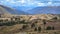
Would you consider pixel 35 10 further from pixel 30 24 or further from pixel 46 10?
pixel 30 24

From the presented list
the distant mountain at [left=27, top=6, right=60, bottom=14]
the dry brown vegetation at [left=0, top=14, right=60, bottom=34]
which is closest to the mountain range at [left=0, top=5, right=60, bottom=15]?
the distant mountain at [left=27, top=6, right=60, bottom=14]

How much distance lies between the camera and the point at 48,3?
7656 millimetres

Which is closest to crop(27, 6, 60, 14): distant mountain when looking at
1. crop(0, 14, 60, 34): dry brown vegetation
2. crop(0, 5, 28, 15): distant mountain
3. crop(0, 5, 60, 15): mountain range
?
crop(0, 5, 60, 15): mountain range

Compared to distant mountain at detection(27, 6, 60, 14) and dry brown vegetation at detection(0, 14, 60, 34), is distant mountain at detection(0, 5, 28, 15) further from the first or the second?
distant mountain at detection(27, 6, 60, 14)

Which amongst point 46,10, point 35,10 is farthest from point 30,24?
point 46,10

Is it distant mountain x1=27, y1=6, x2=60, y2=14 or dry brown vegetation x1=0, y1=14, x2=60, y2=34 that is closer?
dry brown vegetation x1=0, y1=14, x2=60, y2=34

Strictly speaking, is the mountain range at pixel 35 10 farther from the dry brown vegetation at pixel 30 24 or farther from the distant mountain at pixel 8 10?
the dry brown vegetation at pixel 30 24

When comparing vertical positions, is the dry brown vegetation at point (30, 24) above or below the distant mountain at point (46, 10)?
below

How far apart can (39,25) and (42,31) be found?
0.37 m

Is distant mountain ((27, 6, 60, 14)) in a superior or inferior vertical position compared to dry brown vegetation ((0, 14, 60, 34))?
superior

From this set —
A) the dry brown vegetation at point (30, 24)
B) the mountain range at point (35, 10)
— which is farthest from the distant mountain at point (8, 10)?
the dry brown vegetation at point (30, 24)

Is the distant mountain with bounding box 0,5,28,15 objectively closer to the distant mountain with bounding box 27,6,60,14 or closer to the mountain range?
the mountain range

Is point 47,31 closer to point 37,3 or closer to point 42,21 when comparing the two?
point 42,21

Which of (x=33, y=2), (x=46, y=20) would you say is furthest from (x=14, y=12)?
(x=46, y=20)
